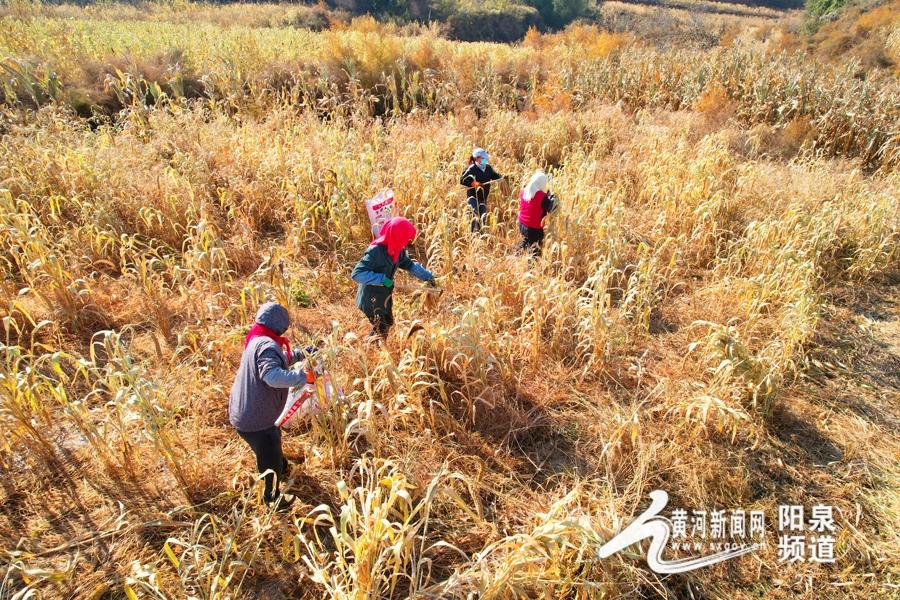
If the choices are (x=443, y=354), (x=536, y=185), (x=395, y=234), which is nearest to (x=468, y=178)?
(x=536, y=185)

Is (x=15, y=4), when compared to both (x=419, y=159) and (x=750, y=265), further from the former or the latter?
(x=750, y=265)

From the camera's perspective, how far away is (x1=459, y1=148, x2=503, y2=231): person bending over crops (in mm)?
5211

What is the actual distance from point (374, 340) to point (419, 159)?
10.9ft

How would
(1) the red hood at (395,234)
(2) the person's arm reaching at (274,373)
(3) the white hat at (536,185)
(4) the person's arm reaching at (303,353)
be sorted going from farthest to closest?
1. (3) the white hat at (536,185)
2. (1) the red hood at (395,234)
3. (4) the person's arm reaching at (303,353)
4. (2) the person's arm reaching at (274,373)

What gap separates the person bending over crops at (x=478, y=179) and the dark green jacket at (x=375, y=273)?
1.74 metres

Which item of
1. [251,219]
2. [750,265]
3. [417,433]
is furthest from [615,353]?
[251,219]

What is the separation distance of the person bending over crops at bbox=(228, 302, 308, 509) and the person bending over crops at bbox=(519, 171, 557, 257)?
9.14ft

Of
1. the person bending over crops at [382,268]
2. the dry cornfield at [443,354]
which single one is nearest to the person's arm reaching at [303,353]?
the dry cornfield at [443,354]

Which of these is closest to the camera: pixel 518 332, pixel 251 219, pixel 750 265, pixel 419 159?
pixel 518 332

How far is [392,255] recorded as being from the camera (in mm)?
3492

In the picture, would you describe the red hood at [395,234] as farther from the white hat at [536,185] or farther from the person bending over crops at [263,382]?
the white hat at [536,185]

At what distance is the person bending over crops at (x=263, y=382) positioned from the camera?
2.33 meters
